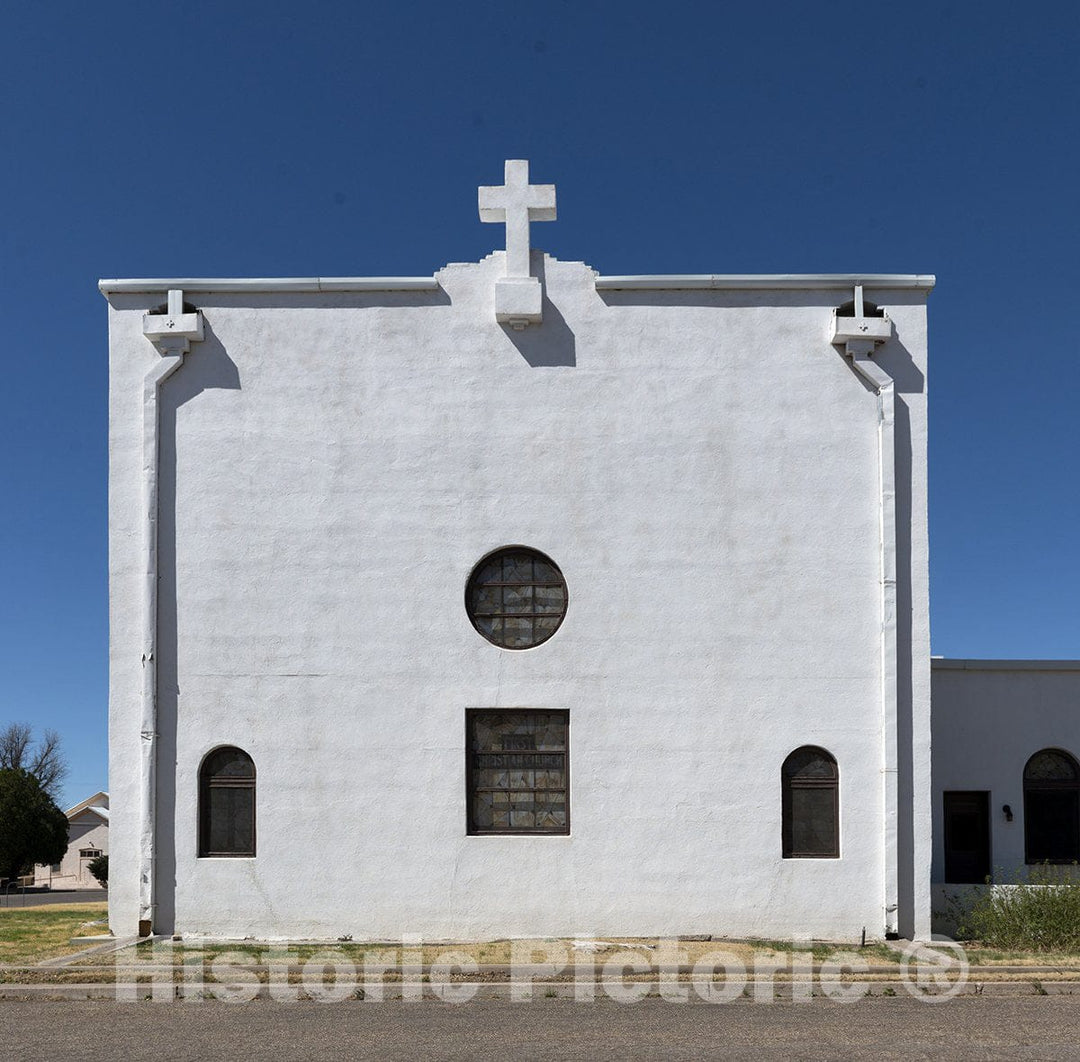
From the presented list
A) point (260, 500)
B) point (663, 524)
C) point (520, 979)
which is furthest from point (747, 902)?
point (260, 500)

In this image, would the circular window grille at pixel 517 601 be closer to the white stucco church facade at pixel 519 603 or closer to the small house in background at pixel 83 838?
the white stucco church facade at pixel 519 603

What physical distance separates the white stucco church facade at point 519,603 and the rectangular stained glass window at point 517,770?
0.04m

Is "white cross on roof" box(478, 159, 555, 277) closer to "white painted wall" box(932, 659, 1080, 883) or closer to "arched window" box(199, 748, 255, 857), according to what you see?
"arched window" box(199, 748, 255, 857)

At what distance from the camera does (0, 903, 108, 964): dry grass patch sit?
11.9 m

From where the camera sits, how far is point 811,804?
43.2 ft

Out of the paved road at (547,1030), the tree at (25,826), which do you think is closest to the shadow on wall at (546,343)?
the paved road at (547,1030)

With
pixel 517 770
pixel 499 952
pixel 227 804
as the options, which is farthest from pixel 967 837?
pixel 227 804

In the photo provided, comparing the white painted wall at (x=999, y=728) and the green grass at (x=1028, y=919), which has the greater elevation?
the white painted wall at (x=999, y=728)

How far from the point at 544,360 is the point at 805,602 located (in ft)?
14.3

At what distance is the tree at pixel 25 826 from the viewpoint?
37031 millimetres

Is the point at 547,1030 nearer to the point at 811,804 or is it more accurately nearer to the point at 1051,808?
the point at 811,804

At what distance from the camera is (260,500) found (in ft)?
44.3

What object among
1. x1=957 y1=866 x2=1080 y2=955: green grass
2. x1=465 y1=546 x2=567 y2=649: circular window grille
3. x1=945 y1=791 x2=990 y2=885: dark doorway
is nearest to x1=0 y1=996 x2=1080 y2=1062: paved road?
x1=957 y1=866 x2=1080 y2=955: green grass

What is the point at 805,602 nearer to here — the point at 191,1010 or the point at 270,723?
the point at 270,723
